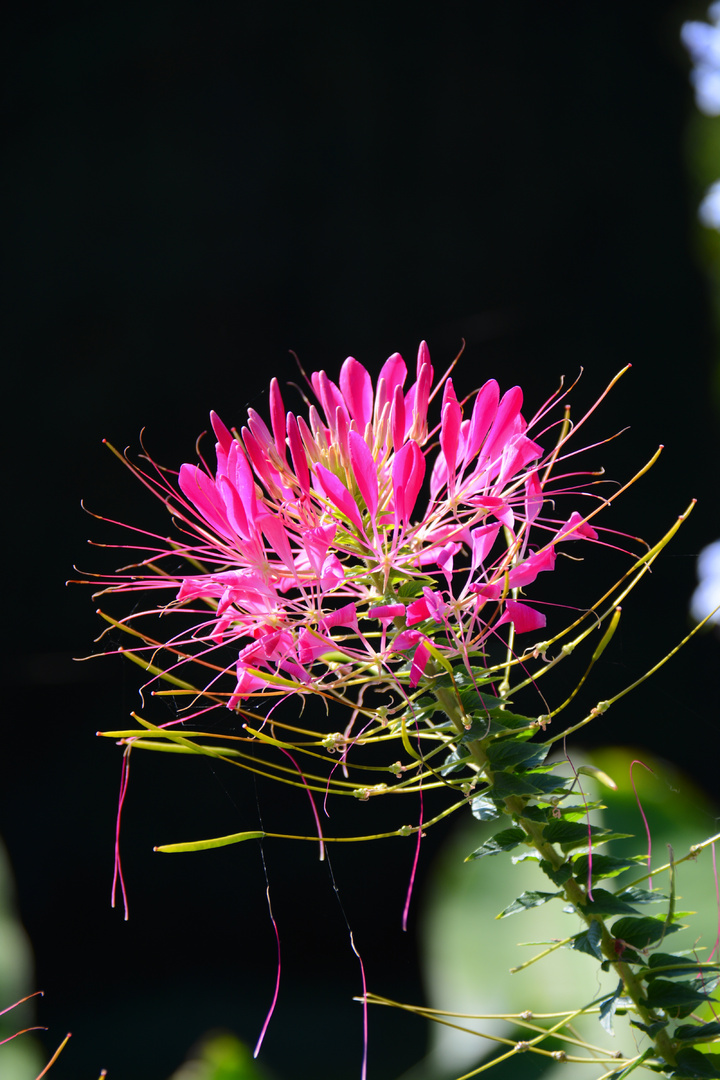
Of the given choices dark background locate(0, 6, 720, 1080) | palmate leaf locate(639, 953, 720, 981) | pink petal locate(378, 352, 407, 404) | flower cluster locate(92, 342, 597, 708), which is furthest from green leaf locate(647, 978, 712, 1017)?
dark background locate(0, 6, 720, 1080)

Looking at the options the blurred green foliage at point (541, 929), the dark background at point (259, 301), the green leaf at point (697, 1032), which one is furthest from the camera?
the dark background at point (259, 301)

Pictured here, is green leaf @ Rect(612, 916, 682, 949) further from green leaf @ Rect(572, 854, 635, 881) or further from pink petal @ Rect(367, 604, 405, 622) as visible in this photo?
pink petal @ Rect(367, 604, 405, 622)

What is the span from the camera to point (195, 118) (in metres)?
1.56

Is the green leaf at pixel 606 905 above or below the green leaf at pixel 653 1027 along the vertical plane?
above

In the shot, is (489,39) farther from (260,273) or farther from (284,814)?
(284,814)

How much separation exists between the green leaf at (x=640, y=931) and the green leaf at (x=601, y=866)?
0.02 metres

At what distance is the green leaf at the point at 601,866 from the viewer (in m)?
0.27

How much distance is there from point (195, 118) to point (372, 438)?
1467mm

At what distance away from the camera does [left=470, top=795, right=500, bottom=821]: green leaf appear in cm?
28

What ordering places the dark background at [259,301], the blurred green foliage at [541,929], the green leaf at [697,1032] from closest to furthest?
1. the green leaf at [697,1032]
2. the blurred green foliage at [541,929]
3. the dark background at [259,301]

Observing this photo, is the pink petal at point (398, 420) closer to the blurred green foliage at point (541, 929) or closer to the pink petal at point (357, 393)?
the pink petal at point (357, 393)

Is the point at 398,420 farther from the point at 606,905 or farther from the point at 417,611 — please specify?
the point at 606,905

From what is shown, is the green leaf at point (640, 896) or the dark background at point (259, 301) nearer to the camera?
the green leaf at point (640, 896)

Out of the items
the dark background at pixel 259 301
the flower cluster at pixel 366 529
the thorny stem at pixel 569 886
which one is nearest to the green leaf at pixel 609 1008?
the thorny stem at pixel 569 886
